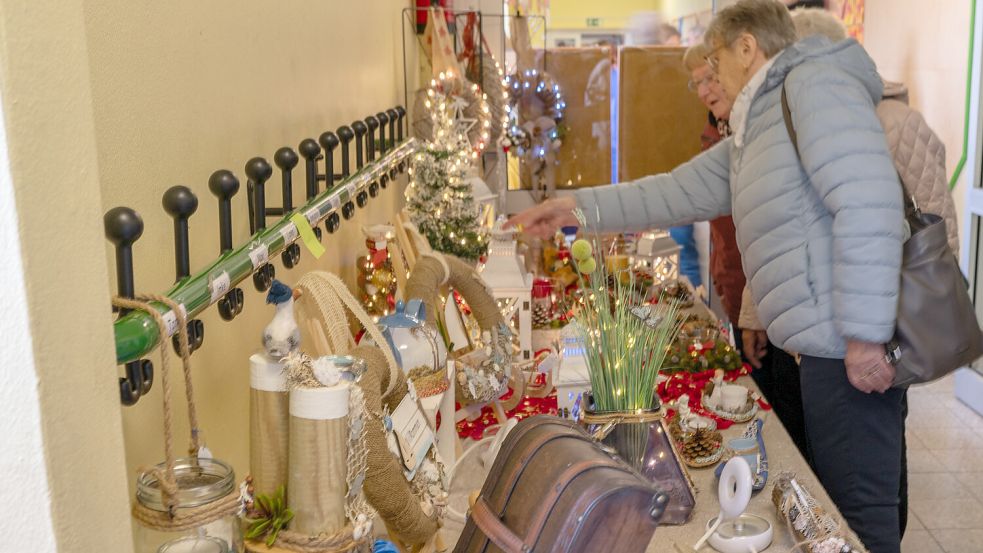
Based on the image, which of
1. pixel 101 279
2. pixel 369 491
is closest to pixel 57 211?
pixel 101 279

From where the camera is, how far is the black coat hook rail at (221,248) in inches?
31.6

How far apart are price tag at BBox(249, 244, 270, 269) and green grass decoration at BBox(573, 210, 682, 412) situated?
0.64 m

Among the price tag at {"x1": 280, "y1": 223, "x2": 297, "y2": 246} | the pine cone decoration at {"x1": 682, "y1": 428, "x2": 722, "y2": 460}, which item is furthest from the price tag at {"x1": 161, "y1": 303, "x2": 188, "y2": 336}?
the pine cone decoration at {"x1": 682, "y1": 428, "x2": 722, "y2": 460}

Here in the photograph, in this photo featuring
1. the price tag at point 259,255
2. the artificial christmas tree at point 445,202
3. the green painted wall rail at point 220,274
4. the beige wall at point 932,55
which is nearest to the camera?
the green painted wall rail at point 220,274

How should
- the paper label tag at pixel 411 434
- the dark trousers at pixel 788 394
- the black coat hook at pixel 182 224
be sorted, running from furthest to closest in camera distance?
1. the dark trousers at pixel 788 394
2. the paper label tag at pixel 411 434
3. the black coat hook at pixel 182 224

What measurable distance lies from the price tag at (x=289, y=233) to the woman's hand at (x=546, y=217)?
1.35 meters

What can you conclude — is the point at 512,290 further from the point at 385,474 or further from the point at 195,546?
the point at 195,546

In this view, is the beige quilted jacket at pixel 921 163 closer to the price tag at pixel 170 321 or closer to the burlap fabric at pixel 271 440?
the burlap fabric at pixel 271 440

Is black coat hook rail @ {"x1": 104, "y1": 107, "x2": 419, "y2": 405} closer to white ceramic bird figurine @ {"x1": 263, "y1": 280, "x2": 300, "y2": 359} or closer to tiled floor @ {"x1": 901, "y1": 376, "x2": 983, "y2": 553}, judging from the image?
white ceramic bird figurine @ {"x1": 263, "y1": 280, "x2": 300, "y2": 359}

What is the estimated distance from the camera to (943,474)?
4.15 m

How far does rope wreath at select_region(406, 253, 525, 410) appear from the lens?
1.95m

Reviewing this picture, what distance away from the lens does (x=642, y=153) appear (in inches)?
206

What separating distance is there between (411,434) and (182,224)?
497 millimetres

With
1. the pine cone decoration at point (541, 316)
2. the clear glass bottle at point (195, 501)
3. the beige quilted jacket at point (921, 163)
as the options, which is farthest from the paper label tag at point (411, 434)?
the pine cone decoration at point (541, 316)
